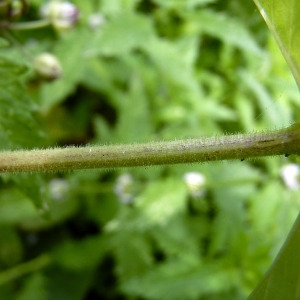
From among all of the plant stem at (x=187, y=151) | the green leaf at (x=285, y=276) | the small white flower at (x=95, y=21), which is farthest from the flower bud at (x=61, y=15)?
the green leaf at (x=285, y=276)

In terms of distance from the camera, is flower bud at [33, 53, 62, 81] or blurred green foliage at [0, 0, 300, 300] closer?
flower bud at [33, 53, 62, 81]

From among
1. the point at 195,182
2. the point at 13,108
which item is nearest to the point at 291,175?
the point at 195,182

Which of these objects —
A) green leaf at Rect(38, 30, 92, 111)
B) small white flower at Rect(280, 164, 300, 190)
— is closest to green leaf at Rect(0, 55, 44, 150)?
green leaf at Rect(38, 30, 92, 111)

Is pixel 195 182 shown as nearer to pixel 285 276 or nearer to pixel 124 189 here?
pixel 124 189

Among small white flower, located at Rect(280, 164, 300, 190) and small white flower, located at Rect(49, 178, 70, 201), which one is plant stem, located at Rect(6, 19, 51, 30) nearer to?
small white flower, located at Rect(49, 178, 70, 201)

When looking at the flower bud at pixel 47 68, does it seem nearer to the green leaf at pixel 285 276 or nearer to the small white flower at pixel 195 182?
the small white flower at pixel 195 182

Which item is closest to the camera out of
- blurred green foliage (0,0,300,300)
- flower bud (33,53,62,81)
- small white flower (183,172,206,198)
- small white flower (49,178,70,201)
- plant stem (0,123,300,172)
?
plant stem (0,123,300,172)

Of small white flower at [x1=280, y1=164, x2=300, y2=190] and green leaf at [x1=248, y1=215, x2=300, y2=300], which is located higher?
green leaf at [x1=248, y1=215, x2=300, y2=300]

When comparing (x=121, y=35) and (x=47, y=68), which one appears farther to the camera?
(x=121, y=35)
